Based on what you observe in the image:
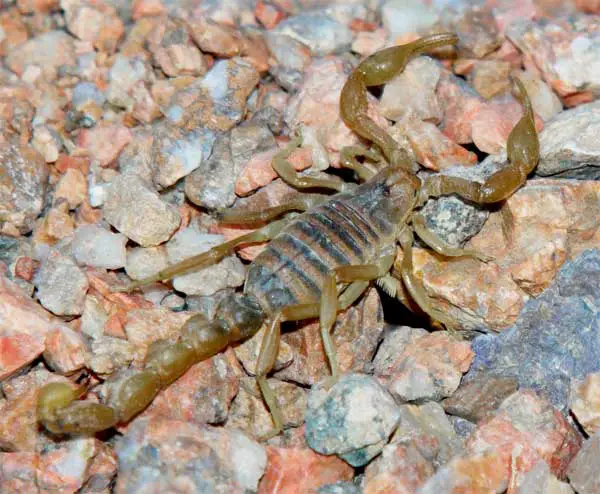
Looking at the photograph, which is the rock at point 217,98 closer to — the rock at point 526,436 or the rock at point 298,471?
the rock at point 298,471

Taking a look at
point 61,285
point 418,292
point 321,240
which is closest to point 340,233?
point 321,240

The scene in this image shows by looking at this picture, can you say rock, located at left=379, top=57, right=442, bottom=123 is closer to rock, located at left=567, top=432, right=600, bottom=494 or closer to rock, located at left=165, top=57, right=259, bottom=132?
rock, located at left=165, top=57, right=259, bottom=132

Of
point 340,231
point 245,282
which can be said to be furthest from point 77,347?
point 340,231

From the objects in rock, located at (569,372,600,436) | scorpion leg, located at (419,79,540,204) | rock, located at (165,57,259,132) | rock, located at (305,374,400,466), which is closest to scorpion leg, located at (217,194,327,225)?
rock, located at (165,57,259,132)

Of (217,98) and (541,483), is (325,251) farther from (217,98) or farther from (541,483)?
(541,483)

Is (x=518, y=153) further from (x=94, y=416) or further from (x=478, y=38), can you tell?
(x=94, y=416)

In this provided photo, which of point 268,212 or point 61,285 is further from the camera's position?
point 268,212
